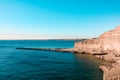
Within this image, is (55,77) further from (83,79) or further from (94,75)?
(94,75)

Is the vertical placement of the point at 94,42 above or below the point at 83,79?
above

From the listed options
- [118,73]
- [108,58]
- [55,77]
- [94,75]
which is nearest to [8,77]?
[55,77]

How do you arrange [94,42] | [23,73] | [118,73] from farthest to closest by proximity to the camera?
[94,42], [23,73], [118,73]

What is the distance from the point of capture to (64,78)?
46312mm

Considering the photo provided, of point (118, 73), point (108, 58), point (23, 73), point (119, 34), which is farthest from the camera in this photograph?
point (119, 34)

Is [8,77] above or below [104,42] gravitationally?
below

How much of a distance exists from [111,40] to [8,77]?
219 feet

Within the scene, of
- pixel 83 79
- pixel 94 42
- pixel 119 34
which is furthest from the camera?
pixel 94 42

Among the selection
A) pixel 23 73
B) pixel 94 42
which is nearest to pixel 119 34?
pixel 94 42

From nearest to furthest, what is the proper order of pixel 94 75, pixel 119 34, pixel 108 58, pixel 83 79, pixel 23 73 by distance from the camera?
pixel 83 79
pixel 94 75
pixel 23 73
pixel 108 58
pixel 119 34

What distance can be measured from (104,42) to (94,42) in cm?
846

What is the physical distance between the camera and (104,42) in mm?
103000

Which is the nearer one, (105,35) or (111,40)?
(111,40)

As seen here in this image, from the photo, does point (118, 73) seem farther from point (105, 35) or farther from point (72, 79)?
point (105, 35)
